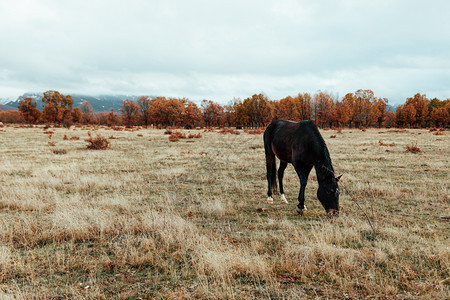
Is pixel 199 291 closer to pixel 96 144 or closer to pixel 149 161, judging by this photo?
pixel 149 161

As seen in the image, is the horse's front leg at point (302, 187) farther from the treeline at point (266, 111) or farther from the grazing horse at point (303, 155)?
the treeline at point (266, 111)

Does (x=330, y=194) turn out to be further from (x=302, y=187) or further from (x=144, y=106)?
(x=144, y=106)

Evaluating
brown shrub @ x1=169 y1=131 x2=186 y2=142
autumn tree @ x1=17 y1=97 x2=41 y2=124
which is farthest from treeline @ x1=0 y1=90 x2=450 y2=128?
brown shrub @ x1=169 y1=131 x2=186 y2=142

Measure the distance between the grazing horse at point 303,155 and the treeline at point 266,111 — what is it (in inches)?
2219

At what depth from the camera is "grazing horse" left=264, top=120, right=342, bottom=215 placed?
19.1ft

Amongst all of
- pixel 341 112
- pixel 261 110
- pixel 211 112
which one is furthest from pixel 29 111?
pixel 341 112

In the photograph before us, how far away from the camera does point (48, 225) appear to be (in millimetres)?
5227

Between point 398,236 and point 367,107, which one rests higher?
point 367,107

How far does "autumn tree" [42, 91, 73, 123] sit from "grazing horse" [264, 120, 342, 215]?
2892 inches

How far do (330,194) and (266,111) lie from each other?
7105 cm

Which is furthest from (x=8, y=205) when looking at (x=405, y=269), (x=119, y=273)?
(x=405, y=269)

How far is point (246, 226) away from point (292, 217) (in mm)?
1354

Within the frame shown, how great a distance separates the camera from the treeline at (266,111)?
67.2 metres

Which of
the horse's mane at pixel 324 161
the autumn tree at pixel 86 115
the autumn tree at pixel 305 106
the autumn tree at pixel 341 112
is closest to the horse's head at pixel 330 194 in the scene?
the horse's mane at pixel 324 161
